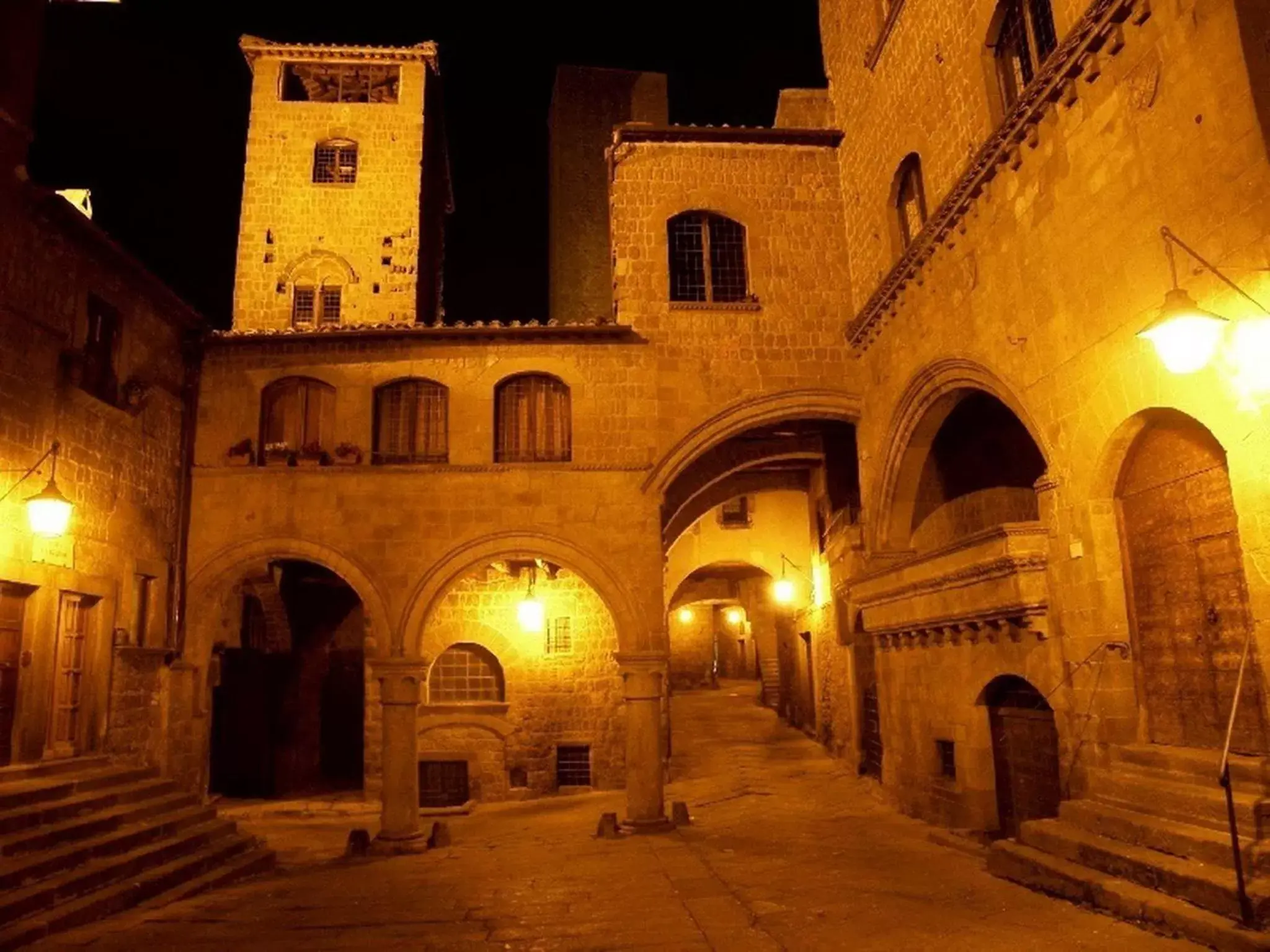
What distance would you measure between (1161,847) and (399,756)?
968cm

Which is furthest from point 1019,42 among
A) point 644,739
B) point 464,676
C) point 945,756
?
point 464,676

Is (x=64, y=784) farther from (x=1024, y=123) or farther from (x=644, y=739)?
(x=1024, y=123)

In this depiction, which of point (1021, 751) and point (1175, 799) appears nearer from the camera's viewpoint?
point (1175, 799)

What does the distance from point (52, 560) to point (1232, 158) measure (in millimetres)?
12014

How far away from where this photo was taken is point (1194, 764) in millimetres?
6812

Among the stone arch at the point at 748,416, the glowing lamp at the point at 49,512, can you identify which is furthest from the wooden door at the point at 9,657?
the stone arch at the point at 748,416

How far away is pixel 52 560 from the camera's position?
407 inches

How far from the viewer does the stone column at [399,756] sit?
12.5 m

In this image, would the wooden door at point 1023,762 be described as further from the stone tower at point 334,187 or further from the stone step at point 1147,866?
the stone tower at point 334,187

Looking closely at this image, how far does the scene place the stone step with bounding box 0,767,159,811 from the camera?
8.98m

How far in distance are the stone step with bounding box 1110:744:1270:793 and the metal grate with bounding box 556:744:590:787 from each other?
11.7m

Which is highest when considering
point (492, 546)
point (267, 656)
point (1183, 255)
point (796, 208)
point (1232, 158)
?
point (796, 208)

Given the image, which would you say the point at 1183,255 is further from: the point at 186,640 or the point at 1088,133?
the point at 186,640

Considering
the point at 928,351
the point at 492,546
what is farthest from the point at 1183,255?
the point at 492,546
